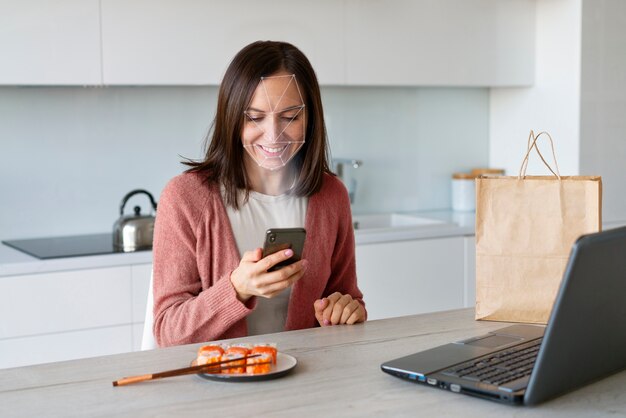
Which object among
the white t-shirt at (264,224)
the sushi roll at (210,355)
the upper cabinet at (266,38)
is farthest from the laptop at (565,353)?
the upper cabinet at (266,38)

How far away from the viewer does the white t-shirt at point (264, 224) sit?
1861 mm

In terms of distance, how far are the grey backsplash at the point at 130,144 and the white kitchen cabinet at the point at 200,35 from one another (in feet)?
1.06

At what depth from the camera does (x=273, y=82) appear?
6.02ft

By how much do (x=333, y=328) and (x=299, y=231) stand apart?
280mm

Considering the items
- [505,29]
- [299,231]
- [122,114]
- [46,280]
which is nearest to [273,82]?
[299,231]

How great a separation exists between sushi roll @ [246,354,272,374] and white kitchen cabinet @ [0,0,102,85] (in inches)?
72.9

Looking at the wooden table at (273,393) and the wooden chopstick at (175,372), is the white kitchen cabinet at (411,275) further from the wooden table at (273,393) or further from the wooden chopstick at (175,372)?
the wooden chopstick at (175,372)

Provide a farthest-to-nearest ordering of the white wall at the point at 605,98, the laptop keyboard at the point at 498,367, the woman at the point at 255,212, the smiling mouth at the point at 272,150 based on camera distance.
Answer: the white wall at the point at 605,98, the smiling mouth at the point at 272,150, the woman at the point at 255,212, the laptop keyboard at the point at 498,367

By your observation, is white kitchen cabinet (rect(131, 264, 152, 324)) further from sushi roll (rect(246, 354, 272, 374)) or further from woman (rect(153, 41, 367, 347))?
sushi roll (rect(246, 354, 272, 374))

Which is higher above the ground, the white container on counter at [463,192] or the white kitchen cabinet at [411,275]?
the white container on counter at [463,192]

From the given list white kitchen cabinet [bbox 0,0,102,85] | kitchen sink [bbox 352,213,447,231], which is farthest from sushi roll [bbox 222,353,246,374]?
kitchen sink [bbox 352,213,447,231]

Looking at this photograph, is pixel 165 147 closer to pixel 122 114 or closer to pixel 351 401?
pixel 122 114

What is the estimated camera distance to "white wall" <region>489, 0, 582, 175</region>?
3611mm

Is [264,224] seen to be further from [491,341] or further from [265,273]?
[491,341]
